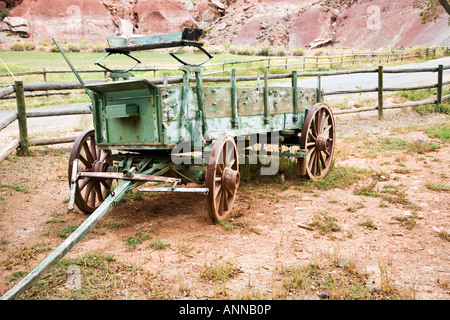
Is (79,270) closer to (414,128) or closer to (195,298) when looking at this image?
(195,298)

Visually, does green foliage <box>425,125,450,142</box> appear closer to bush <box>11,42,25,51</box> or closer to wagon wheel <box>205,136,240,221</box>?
wagon wheel <box>205,136,240,221</box>

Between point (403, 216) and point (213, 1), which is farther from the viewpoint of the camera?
point (213, 1)

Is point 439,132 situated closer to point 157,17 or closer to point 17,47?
point 17,47

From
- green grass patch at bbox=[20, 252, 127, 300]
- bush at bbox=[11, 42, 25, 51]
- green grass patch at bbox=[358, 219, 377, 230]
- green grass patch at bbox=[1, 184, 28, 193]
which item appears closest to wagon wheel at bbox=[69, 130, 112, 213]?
green grass patch at bbox=[1, 184, 28, 193]

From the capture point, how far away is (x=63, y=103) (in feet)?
44.2

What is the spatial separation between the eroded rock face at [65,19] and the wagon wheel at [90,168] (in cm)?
3964

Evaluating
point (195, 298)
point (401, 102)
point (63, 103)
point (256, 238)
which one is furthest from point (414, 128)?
point (63, 103)

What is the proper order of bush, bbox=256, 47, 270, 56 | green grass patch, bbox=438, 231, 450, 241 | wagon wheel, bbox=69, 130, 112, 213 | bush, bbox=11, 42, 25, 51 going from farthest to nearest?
1. bush, bbox=256, 47, 270, 56
2. bush, bbox=11, 42, 25, 51
3. wagon wheel, bbox=69, 130, 112, 213
4. green grass patch, bbox=438, 231, 450, 241

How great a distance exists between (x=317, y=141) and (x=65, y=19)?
44208 mm

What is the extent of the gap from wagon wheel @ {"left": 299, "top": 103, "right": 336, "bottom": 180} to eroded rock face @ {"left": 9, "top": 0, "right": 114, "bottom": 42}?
39758 millimetres

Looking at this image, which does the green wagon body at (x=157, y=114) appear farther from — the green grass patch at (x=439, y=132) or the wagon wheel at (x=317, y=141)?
the green grass patch at (x=439, y=132)

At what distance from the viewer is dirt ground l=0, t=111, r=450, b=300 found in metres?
2.89

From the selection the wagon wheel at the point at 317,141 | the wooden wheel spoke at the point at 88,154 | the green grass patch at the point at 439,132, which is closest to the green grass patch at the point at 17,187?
the wooden wheel spoke at the point at 88,154
